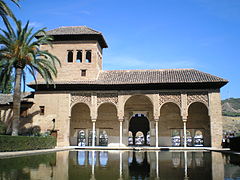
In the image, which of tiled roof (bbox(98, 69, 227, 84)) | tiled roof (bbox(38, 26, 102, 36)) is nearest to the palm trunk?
tiled roof (bbox(98, 69, 227, 84))

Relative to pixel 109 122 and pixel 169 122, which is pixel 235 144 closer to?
pixel 169 122

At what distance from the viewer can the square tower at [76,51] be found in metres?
23.6

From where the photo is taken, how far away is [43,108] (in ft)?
75.1

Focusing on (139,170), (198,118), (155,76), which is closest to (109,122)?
(155,76)

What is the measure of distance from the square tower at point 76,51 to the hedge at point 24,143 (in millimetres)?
6583

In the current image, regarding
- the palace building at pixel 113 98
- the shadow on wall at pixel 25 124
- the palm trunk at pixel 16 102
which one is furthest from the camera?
the shadow on wall at pixel 25 124

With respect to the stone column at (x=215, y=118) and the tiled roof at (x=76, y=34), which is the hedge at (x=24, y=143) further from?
the stone column at (x=215, y=118)

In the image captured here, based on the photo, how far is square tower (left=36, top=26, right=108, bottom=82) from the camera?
23.6m

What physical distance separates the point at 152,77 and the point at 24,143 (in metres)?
11.7

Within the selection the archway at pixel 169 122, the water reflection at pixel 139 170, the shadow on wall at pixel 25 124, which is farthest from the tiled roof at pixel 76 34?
the water reflection at pixel 139 170

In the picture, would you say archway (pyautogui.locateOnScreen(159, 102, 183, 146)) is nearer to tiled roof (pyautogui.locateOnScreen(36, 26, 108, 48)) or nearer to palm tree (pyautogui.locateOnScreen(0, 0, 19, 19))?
tiled roof (pyautogui.locateOnScreen(36, 26, 108, 48))

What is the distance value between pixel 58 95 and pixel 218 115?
1313cm

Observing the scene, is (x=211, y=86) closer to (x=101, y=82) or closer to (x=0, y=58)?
(x=101, y=82)

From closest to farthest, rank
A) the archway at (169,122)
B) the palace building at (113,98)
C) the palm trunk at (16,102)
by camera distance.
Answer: the palm trunk at (16,102) → the palace building at (113,98) → the archway at (169,122)
